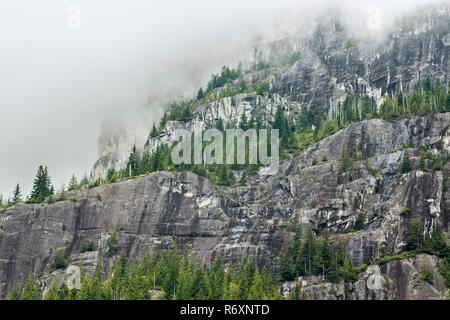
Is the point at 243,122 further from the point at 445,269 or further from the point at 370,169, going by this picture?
the point at 445,269

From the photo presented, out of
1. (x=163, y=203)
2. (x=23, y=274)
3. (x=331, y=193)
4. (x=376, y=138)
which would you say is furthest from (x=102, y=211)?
(x=376, y=138)

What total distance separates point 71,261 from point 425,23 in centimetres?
14435

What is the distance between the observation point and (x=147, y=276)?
4395 inches

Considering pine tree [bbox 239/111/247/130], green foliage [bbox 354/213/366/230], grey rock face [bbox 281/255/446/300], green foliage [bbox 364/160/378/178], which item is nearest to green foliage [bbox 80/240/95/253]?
grey rock face [bbox 281/255/446/300]

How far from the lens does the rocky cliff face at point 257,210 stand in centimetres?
12006

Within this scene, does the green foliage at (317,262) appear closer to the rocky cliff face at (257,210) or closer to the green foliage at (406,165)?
the rocky cliff face at (257,210)

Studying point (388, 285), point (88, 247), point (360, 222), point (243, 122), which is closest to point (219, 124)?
point (243, 122)

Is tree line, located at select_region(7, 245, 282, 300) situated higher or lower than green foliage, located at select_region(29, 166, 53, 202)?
lower

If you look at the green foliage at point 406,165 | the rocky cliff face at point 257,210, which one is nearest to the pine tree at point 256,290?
the rocky cliff face at point 257,210

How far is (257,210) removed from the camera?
465 ft

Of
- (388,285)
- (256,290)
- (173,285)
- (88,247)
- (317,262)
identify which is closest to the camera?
(256,290)

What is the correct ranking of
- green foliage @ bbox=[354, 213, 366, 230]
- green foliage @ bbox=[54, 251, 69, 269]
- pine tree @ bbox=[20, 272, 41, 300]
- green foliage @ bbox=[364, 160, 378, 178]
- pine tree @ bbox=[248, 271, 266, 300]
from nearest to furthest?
1. pine tree @ bbox=[248, 271, 266, 300]
2. pine tree @ bbox=[20, 272, 41, 300]
3. green foliage @ bbox=[354, 213, 366, 230]
4. green foliage @ bbox=[54, 251, 69, 269]
5. green foliage @ bbox=[364, 160, 378, 178]

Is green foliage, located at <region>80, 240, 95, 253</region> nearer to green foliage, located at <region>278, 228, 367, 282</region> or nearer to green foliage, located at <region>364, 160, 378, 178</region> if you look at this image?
green foliage, located at <region>278, 228, 367, 282</region>

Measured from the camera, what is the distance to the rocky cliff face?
120062 mm
